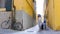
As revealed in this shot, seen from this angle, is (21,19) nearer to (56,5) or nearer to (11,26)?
(11,26)

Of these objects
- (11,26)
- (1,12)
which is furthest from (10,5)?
(11,26)

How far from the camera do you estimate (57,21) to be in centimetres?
382

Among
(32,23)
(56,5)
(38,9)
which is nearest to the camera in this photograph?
(56,5)

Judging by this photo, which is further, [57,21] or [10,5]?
[10,5]

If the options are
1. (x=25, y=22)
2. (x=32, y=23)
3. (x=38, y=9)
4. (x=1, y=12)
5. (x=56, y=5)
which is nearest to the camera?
(x=56, y=5)

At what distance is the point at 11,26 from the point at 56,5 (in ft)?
6.22

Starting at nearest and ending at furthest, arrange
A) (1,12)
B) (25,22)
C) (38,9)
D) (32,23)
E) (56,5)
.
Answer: (56,5) < (1,12) < (25,22) < (32,23) < (38,9)

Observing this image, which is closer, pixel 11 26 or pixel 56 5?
pixel 56 5

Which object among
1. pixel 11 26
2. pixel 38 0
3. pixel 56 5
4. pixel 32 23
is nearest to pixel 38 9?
pixel 38 0

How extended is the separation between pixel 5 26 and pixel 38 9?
2836mm

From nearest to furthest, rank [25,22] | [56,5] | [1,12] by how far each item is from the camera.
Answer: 1. [56,5]
2. [1,12]
3. [25,22]

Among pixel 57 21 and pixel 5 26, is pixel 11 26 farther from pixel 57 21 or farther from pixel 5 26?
pixel 57 21

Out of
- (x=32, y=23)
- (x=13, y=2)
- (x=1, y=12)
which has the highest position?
(x=13, y=2)

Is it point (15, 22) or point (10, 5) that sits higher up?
point (10, 5)
